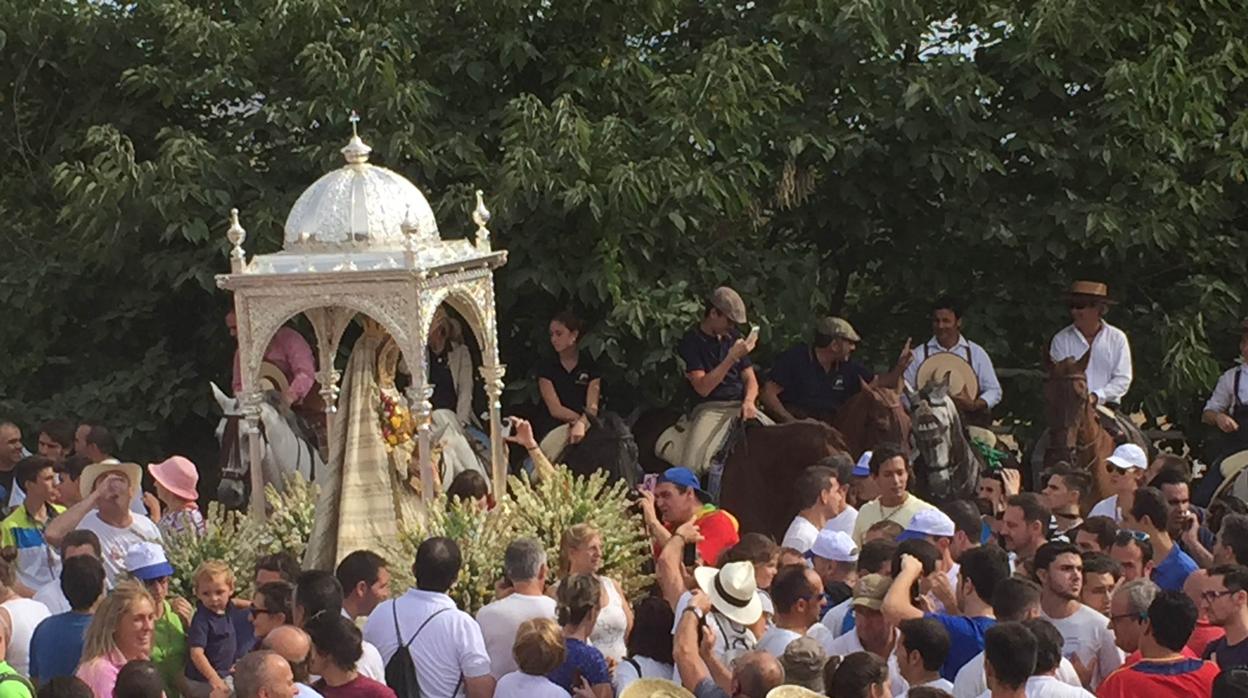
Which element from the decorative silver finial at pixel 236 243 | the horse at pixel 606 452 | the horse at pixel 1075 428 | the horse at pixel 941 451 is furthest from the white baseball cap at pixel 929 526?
the horse at pixel 606 452

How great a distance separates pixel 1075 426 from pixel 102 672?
934 cm

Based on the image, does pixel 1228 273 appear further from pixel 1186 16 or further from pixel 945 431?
pixel 945 431

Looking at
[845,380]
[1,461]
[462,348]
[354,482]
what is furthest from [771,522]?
[1,461]

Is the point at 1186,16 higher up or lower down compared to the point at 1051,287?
higher up

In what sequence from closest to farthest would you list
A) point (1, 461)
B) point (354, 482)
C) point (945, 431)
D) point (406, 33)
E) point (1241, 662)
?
1. point (1241, 662)
2. point (354, 482)
3. point (1, 461)
4. point (945, 431)
5. point (406, 33)

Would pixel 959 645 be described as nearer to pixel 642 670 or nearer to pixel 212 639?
pixel 642 670

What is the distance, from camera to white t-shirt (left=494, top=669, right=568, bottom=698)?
10.4 meters

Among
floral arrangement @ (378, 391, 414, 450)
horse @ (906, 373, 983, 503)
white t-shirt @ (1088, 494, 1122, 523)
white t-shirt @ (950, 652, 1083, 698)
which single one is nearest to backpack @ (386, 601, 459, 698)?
white t-shirt @ (950, 652, 1083, 698)

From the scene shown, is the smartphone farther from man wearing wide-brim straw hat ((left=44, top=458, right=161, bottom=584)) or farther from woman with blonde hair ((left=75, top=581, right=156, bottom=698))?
woman with blonde hair ((left=75, top=581, right=156, bottom=698))

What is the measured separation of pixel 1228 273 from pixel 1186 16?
205 centimetres

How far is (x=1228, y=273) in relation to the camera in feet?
66.4

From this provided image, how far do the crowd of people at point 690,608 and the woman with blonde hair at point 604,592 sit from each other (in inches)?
0.6

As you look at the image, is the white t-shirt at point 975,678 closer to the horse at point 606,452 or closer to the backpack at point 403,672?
the backpack at point 403,672

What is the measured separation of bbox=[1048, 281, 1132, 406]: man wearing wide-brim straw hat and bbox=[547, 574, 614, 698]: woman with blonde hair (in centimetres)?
873
